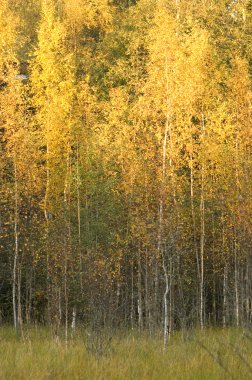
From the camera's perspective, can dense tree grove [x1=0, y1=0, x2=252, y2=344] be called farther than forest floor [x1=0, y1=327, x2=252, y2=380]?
Yes

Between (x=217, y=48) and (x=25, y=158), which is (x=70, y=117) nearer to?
(x=25, y=158)

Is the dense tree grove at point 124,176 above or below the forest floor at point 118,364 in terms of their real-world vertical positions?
above

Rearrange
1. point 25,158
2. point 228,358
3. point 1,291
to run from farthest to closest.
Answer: point 1,291
point 25,158
point 228,358

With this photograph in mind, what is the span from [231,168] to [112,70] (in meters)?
15.5

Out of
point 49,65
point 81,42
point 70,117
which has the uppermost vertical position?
point 81,42

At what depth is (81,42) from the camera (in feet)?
138

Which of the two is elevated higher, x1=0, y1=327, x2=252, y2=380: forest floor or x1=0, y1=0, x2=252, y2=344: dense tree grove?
x1=0, y1=0, x2=252, y2=344: dense tree grove

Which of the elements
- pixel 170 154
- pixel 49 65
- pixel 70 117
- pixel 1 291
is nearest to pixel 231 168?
pixel 170 154

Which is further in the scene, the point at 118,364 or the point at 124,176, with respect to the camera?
the point at 124,176

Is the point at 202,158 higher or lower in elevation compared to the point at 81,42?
lower

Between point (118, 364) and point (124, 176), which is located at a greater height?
point (124, 176)

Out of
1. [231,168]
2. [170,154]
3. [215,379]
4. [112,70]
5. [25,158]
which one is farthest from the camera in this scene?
[112,70]

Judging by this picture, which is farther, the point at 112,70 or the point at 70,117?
the point at 112,70

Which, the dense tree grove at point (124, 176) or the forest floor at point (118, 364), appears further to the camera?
the dense tree grove at point (124, 176)
